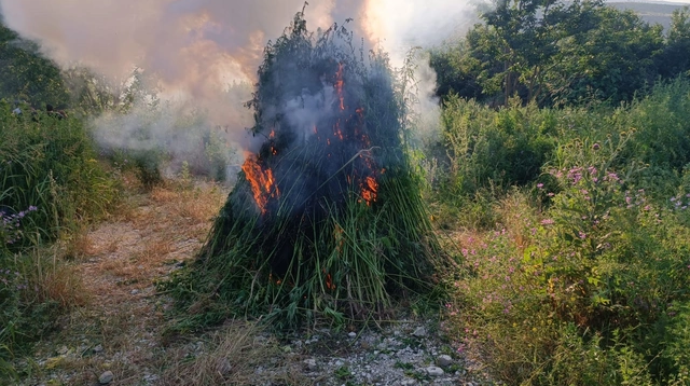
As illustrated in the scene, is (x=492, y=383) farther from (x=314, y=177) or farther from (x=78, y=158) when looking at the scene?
(x=78, y=158)

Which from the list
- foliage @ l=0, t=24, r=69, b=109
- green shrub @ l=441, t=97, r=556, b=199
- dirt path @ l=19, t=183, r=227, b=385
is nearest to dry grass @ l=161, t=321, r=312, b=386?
dirt path @ l=19, t=183, r=227, b=385

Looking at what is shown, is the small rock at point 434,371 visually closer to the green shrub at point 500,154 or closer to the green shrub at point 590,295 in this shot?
the green shrub at point 590,295

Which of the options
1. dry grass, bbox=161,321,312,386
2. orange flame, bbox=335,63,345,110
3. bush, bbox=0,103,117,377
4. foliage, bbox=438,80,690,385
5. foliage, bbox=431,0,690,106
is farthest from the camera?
foliage, bbox=431,0,690,106

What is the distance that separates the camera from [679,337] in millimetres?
2205

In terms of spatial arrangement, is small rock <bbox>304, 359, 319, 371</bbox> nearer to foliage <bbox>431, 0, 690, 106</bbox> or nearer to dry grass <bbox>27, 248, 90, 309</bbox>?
dry grass <bbox>27, 248, 90, 309</bbox>

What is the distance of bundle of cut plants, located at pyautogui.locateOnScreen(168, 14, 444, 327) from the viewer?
3.47 meters

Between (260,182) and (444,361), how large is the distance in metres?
1.90

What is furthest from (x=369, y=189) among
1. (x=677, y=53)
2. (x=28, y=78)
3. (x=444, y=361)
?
(x=677, y=53)

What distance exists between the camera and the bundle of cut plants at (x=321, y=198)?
3.47 m

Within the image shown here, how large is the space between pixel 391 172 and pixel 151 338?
204cm

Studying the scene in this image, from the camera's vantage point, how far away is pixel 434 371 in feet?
9.02

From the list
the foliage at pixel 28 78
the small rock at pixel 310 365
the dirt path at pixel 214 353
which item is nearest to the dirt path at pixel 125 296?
the dirt path at pixel 214 353

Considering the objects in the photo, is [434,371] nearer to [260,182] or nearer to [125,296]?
[260,182]

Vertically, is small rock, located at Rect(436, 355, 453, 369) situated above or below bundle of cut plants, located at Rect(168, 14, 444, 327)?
below
